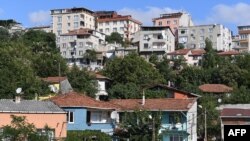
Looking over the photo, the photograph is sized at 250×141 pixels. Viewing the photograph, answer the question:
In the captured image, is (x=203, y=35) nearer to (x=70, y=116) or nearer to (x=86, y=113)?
(x=86, y=113)

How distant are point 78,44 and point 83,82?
36.5 m

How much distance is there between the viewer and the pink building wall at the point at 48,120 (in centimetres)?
2345

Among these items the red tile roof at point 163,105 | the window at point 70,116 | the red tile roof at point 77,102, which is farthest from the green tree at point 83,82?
the window at point 70,116

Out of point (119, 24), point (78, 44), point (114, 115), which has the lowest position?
point (114, 115)

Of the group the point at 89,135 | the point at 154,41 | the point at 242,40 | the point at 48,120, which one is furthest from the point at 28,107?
the point at 242,40

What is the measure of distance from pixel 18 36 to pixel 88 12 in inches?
798

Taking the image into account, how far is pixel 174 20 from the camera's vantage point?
11225cm

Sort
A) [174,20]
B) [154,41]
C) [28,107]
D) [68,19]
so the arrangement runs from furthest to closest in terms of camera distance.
→ [174,20] → [68,19] → [154,41] → [28,107]

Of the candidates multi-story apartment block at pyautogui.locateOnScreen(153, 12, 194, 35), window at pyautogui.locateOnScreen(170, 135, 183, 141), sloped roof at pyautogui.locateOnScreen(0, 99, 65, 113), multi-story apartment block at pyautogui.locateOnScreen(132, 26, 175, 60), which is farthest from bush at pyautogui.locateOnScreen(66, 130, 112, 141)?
multi-story apartment block at pyautogui.locateOnScreen(153, 12, 194, 35)

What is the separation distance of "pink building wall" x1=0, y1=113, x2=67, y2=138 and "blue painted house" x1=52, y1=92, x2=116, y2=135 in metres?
3.84

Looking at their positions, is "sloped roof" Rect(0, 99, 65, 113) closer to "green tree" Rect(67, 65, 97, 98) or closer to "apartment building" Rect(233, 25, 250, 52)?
"green tree" Rect(67, 65, 97, 98)

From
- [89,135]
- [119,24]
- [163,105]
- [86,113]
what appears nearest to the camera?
[89,135]

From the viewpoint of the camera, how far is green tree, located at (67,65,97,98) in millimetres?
56094

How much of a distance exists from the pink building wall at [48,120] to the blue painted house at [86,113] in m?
3.84
